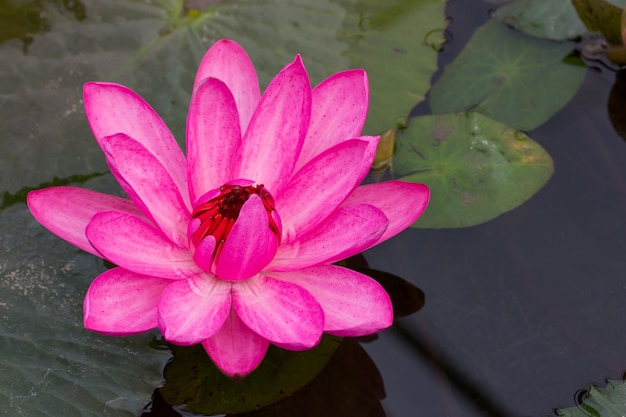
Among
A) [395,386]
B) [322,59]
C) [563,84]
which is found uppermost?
[563,84]

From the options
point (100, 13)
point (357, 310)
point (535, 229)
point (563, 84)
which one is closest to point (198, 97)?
point (357, 310)

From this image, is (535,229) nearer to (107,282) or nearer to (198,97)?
(198,97)

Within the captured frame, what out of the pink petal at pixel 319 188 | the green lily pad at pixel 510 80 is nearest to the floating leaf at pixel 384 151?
the green lily pad at pixel 510 80

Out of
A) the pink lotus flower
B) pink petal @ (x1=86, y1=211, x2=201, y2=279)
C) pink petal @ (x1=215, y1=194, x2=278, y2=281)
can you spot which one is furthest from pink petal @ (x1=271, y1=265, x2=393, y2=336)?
pink petal @ (x1=86, y1=211, x2=201, y2=279)

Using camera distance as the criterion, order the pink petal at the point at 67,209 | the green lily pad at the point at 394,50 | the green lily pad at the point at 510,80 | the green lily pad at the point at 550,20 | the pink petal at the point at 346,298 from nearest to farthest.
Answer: the pink petal at the point at 346,298
the pink petal at the point at 67,209
the green lily pad at the point at 394,50
the green lily pad at the point at 510,80
the green lily pad at the point at 550,20

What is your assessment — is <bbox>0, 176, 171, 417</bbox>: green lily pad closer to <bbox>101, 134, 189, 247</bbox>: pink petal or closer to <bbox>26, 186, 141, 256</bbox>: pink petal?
<bbox>26, 186, 141, 256</bbox>: pink petal

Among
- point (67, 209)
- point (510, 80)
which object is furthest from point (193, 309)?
point (510, 80)

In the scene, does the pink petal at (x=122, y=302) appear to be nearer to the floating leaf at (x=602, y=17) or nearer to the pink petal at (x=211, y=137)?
the pink petal at (x=211, y=137)
